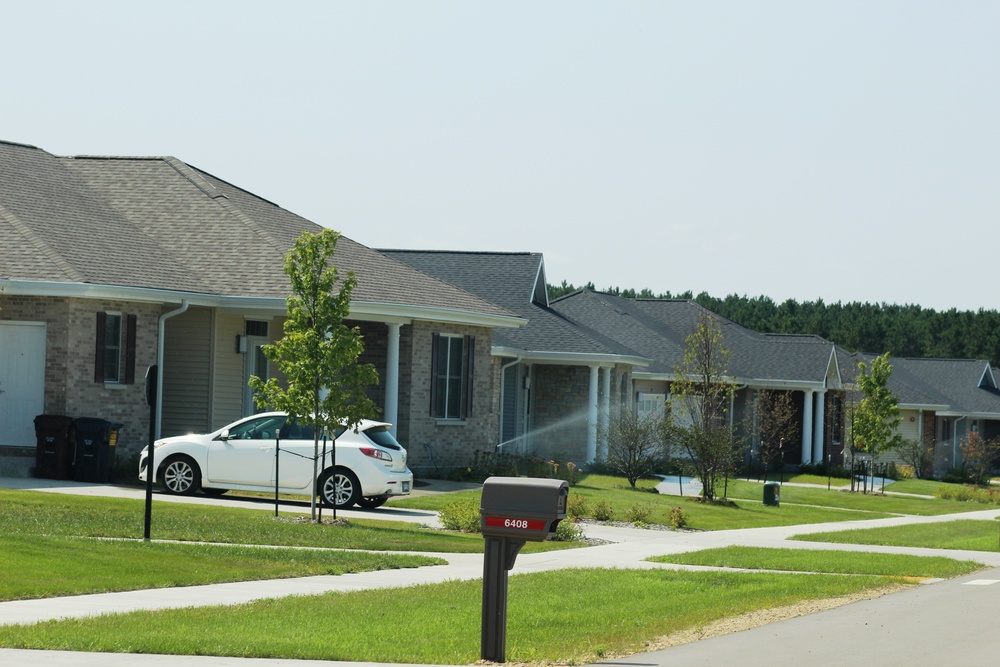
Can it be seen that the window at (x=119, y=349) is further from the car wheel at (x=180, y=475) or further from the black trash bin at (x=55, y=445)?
the car wheel at (x=180, y=475)

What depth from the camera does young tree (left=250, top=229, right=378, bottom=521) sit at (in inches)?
806

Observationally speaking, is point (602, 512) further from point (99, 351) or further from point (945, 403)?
point (945, 403)

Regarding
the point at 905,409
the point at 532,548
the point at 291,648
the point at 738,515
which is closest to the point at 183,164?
the point at 738,515

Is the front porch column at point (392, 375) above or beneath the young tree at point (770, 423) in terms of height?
above

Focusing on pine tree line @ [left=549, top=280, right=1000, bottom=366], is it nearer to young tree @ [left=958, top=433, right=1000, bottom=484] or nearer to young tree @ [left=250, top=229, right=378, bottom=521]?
young tree @ [left=958, top=433, right=1000, bottom=484]

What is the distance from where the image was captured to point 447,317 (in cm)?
2936

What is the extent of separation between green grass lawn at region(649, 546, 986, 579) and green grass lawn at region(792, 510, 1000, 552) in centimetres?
281

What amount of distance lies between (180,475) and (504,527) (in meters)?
15.1

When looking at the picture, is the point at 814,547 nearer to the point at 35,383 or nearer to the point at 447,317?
the point at 447,317

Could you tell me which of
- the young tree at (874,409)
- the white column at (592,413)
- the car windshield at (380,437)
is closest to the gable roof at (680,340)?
the young tree at (874,409)

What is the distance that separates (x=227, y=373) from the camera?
28781 mm

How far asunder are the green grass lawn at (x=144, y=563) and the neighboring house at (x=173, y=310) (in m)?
10.1

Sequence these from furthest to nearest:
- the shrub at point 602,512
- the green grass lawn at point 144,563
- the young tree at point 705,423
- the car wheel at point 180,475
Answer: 1. the young tree at point 705,423
2. the shrub at point 602,512
3. the car wheel at point 180,475
4. the green grass lawn at point 144,563

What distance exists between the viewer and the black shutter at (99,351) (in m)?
25.5
